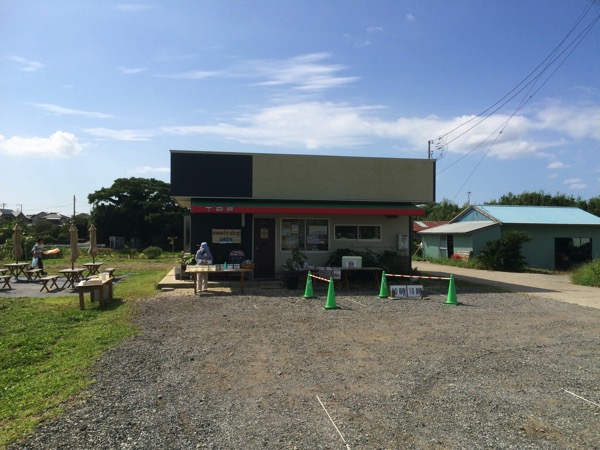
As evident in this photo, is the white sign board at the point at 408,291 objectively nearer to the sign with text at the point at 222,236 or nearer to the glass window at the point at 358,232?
the glass window at the point at 358,232

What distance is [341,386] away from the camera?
5551 mm

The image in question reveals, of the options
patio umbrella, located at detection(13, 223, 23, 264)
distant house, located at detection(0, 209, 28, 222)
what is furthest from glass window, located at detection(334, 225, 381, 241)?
distant house, located at detection(0, 209, 28, 222)

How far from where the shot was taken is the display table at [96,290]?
1096 centimetres

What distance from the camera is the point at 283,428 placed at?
434 centimetres

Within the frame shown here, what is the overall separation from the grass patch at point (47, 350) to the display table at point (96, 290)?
0.23 metres

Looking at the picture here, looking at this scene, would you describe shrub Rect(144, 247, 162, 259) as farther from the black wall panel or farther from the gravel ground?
the gravel ground

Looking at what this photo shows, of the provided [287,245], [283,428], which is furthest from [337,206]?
[283,428]

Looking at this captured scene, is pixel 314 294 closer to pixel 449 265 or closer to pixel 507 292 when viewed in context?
pixel 507 292

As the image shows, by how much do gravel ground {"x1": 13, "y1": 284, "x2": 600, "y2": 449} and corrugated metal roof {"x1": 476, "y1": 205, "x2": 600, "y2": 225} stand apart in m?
21.4

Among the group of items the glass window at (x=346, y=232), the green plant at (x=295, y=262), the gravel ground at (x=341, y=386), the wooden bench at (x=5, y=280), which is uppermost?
the glass window at (x=346, y=232)

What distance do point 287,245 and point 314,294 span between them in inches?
134

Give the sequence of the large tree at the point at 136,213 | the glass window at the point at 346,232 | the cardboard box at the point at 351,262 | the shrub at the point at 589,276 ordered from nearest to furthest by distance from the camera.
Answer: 1. the cardboard box at the point at 351,262
2. the glass window at the point at 346,232
3. the shrub at the point at 589,276
4. the large tree at the point at 136,213

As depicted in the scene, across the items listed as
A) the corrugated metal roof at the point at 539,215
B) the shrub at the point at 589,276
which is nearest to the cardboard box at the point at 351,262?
the shrub at the point at 589,276

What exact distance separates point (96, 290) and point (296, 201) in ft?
23.8
